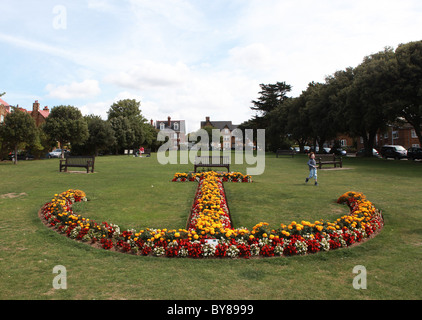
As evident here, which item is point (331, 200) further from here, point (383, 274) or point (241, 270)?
point (241, 270)

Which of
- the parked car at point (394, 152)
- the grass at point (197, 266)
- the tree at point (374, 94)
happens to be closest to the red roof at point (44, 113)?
the tree at point (374, 94)

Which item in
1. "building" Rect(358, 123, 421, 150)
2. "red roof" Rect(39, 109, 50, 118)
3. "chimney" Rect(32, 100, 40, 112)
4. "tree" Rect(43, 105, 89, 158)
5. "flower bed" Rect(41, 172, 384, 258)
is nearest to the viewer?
"flower bed" Rect(41, 172, 384, 258)

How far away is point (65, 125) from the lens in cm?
4181

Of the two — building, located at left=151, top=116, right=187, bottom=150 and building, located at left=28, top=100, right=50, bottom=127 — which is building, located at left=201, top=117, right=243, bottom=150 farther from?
building, located at left=28, top=100, right=50, bottom=127

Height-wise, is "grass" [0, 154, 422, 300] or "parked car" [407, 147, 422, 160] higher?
Result: "parked car" [407, 147, 422, 160]

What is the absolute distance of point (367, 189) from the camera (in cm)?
1366

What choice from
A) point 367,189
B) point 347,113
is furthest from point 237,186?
point 347,113

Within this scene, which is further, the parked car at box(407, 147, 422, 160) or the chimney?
the chimney

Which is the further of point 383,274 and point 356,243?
point 356,243

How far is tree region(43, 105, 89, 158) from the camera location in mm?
41625

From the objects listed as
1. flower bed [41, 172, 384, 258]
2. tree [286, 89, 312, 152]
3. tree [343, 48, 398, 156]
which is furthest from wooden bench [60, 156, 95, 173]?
tree [286, 89, 312, 152]

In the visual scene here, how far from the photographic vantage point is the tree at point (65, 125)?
137 feet

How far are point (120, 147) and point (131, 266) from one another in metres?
60.3

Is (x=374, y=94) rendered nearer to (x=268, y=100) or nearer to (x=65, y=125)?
(x=65, y=125)
